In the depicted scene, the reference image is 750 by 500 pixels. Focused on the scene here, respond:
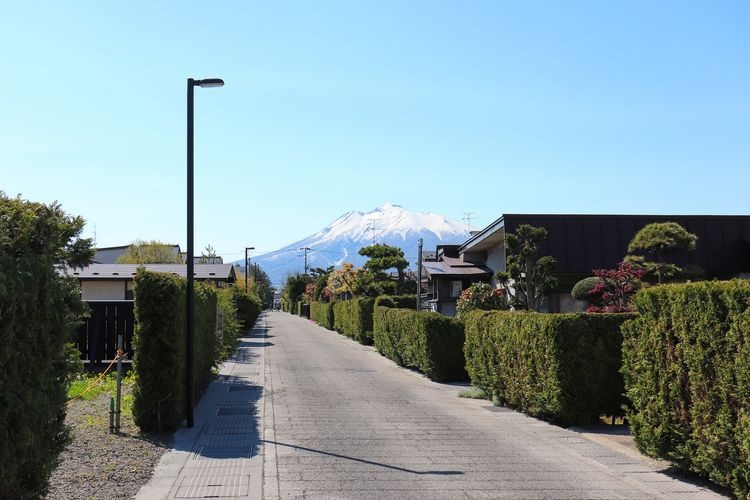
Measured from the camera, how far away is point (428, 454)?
812cm

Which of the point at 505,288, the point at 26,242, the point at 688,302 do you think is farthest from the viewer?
the point at 505,288

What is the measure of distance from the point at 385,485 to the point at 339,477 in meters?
0.55

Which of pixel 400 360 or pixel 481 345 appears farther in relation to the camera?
pixel 400 360

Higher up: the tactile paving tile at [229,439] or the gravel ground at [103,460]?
the gravel ground at [103,460]

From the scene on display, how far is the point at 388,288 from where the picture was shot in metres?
40.3

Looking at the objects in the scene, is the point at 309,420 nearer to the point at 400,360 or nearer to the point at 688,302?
the point at 688,302

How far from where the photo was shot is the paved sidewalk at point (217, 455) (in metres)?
6.45

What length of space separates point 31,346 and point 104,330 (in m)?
11.7

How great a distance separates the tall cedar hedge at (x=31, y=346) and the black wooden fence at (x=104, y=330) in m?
10.3

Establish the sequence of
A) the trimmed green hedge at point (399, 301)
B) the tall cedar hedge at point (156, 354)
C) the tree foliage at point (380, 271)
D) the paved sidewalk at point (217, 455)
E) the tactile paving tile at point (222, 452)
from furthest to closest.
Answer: the tree foliage at point (380, 271) < the trimmed green hedge at point (399, 301) < the tall cedar hedge at point (156, 354) < the tactile paving tile at point (222, 452) < the paved sidewalk at point (217, 455)

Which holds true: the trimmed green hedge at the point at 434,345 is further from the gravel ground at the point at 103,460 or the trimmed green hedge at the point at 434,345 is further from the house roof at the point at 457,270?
the house roof at the point at 457,270

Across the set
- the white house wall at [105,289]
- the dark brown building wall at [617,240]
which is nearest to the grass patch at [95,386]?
the dark brown building wall at [617,240]

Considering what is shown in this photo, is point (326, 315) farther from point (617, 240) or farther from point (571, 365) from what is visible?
point (571, 365)

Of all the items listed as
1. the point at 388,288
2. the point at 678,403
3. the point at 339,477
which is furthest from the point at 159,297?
the point at 388,288
